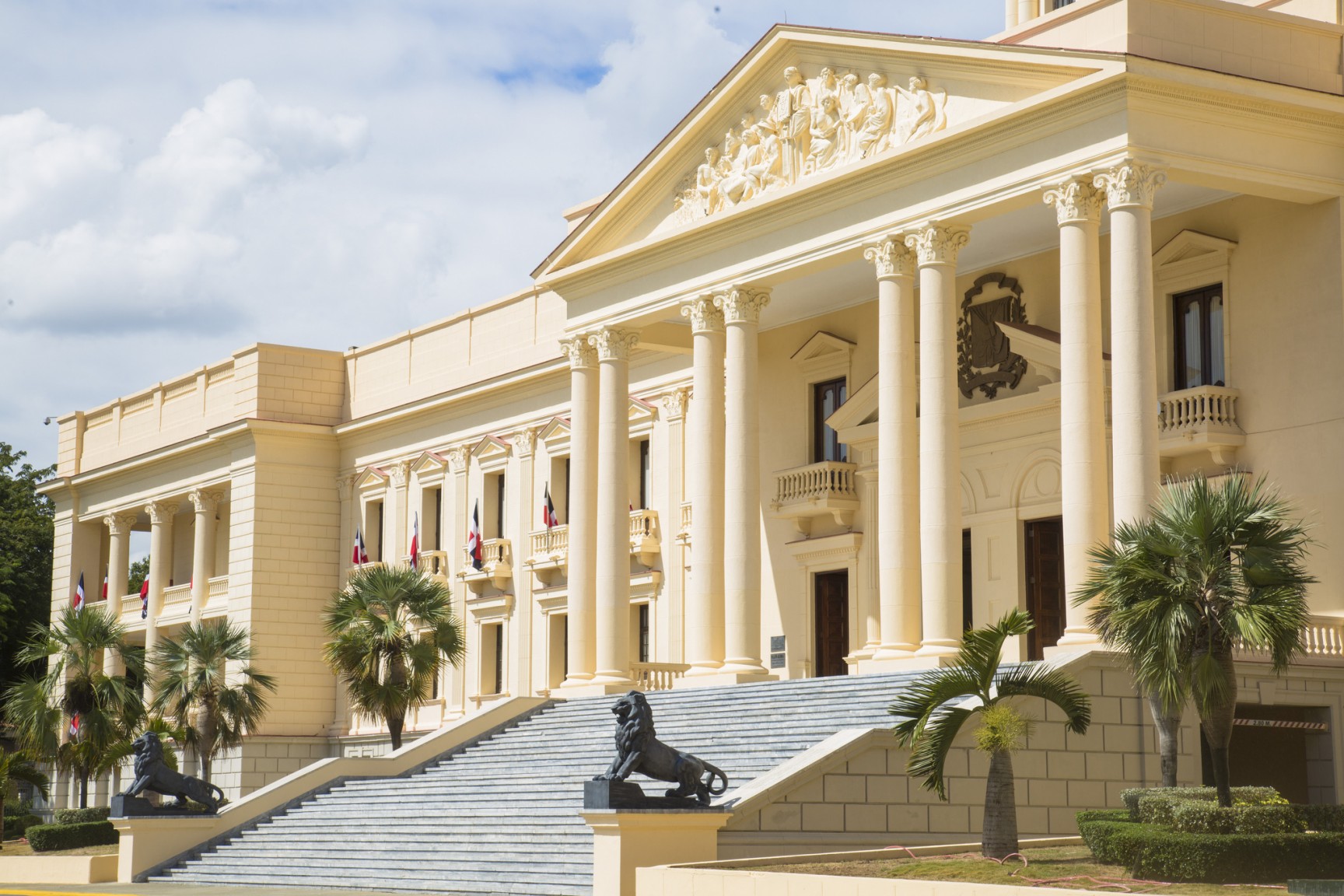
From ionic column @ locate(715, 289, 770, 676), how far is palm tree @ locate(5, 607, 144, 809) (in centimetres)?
1694

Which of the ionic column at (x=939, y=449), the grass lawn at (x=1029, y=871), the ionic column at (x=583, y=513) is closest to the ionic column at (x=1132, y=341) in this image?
the ionic column at (x=939, y=449)

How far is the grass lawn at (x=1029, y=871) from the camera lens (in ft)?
58.3

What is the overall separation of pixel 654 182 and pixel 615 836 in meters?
17.0

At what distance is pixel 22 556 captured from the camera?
71250 millimetres

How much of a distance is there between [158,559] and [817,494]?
26028 millimetres

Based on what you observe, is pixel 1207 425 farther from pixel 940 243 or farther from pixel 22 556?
pixel 22 556

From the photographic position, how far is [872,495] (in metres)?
37.1

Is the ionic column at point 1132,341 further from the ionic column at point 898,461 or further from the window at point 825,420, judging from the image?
the window at point 825,420

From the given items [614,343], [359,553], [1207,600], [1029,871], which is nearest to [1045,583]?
[614,343]

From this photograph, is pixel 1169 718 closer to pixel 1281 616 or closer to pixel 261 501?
pixel 1281 616

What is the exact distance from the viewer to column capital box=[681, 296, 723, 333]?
112 feet

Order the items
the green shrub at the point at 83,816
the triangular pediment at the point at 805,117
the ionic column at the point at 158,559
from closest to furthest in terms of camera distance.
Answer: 1. the triangular pediment at the point at 805,117
2. the green shrub at the point at 83,816
3. the ionic column at the point at 158,559

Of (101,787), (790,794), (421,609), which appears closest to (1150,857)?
(790,794)

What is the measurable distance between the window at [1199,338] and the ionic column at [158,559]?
3461 centimetres
